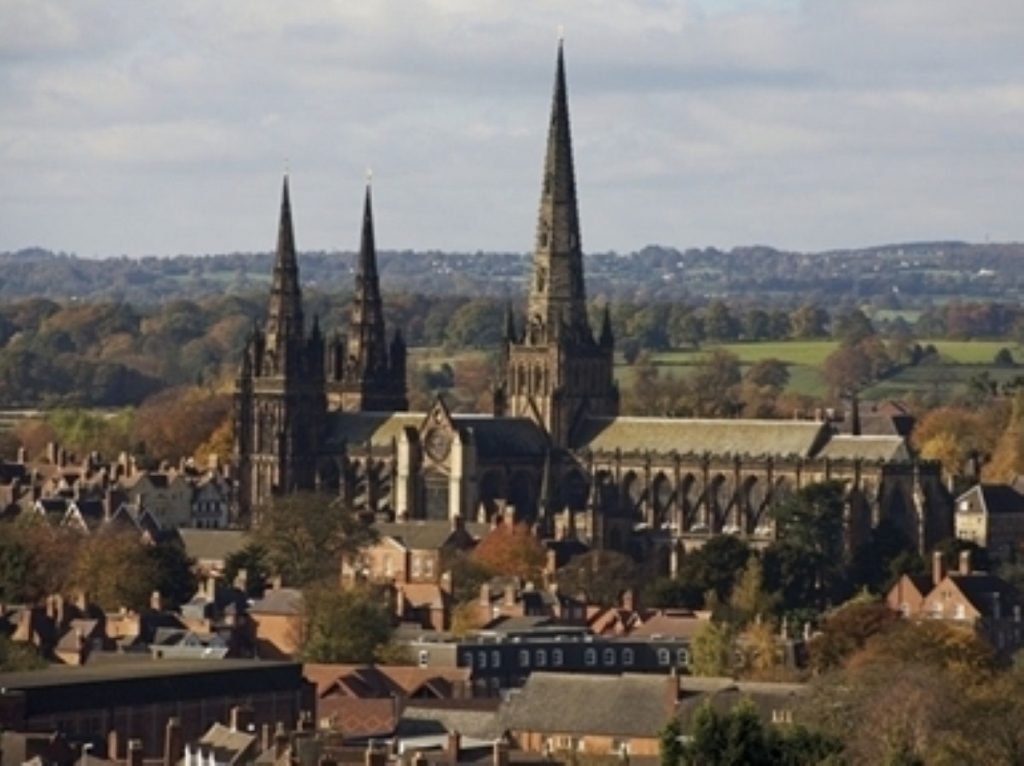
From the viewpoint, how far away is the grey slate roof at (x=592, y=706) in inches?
3295

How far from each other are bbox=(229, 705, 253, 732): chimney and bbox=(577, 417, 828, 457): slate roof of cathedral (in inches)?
2353

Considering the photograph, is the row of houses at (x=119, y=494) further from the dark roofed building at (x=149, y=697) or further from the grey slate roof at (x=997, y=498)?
the dark roofed building at (x=149, y=697)

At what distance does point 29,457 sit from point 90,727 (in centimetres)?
9594

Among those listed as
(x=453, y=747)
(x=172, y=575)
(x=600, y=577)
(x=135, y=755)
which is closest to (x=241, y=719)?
(x=453, y=747)

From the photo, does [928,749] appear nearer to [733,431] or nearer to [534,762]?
[534,762]

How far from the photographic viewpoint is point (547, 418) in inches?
5679

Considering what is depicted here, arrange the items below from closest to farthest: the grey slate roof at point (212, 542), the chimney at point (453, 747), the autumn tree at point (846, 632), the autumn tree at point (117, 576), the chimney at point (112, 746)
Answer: the chimney at point (453, 747) < the chimney at point (112, 746) < the autumn tree at point (846, 632) < the autumn tree at point (117, 576) < the grey slate roof at point (212, 542)

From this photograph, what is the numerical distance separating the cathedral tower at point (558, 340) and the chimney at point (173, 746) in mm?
69425

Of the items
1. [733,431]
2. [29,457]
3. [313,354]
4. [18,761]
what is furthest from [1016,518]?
[18,761]

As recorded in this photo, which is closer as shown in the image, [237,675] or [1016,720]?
[1016,720]

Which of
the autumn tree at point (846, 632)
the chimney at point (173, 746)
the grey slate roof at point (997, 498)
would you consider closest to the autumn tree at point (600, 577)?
the autumn tree at point (846, 632)

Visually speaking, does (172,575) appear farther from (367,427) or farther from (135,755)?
(135,755)

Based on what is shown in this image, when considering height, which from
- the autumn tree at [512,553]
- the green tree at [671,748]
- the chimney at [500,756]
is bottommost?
the autumn tree at [512,553]

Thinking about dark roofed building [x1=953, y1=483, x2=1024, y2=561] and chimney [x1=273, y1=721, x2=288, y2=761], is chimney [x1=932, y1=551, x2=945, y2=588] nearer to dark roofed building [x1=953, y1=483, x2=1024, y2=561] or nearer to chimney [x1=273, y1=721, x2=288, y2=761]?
dark roofed building [x1=953, y1=483, x2=1024, y2=561]
